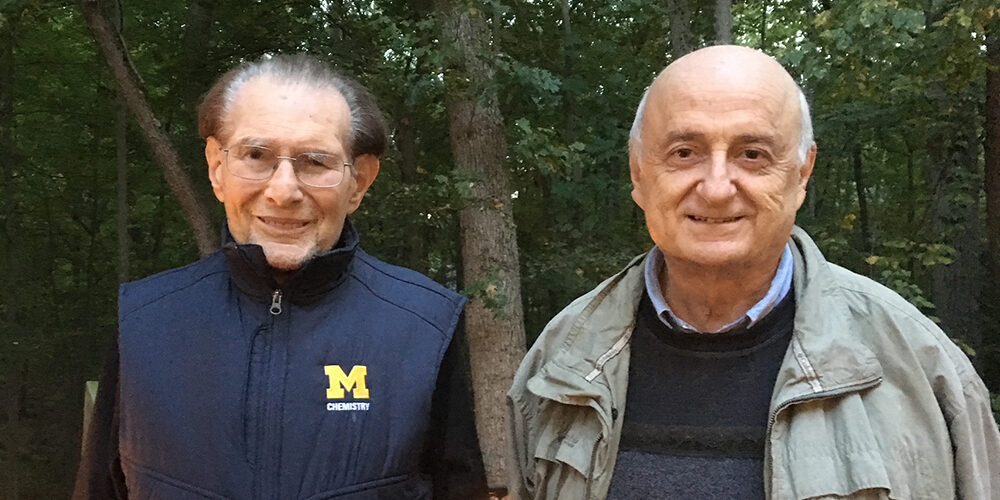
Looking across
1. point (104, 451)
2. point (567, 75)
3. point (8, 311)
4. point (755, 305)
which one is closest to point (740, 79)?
point (755, 305)

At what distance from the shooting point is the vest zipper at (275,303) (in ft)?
5.71

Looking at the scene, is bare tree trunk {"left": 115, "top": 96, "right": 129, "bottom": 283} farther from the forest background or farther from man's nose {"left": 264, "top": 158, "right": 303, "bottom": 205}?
man's nose {"left": 264, "top": 158, "right": 303, "bottom": 205}

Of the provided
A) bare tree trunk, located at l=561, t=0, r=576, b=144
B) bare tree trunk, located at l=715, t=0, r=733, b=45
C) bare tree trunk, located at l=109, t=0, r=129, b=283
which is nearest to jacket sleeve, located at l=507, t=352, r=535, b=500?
bare tree trunk, located at l=715, t=0, r=733, b=45

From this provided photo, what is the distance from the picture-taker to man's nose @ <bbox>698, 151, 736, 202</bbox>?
166 centimetres

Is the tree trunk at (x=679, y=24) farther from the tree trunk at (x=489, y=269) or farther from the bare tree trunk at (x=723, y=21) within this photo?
the tree trunk at (x=489, y=269)

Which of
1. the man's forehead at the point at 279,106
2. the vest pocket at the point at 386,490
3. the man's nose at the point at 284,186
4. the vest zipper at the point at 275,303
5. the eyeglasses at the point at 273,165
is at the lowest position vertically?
the vest pocket at the point at 386,490

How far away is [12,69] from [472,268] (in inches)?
246

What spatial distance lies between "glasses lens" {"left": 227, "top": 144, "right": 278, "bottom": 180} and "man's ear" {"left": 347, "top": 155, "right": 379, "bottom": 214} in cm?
21

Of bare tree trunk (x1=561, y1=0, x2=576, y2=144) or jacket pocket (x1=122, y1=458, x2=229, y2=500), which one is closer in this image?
jacket pocket (x1=122, y1=458, x2=229, y2=500)

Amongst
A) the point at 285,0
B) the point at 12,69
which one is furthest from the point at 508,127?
the point at 12,69

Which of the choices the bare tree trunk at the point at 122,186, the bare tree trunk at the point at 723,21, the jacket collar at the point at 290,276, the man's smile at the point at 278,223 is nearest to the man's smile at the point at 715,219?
the jacket collar at the point at 290,276

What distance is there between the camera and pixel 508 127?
6.56 metres

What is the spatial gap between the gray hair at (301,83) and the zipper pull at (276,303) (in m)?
0.38

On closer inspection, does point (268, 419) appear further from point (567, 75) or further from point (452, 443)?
point (567, 75)
